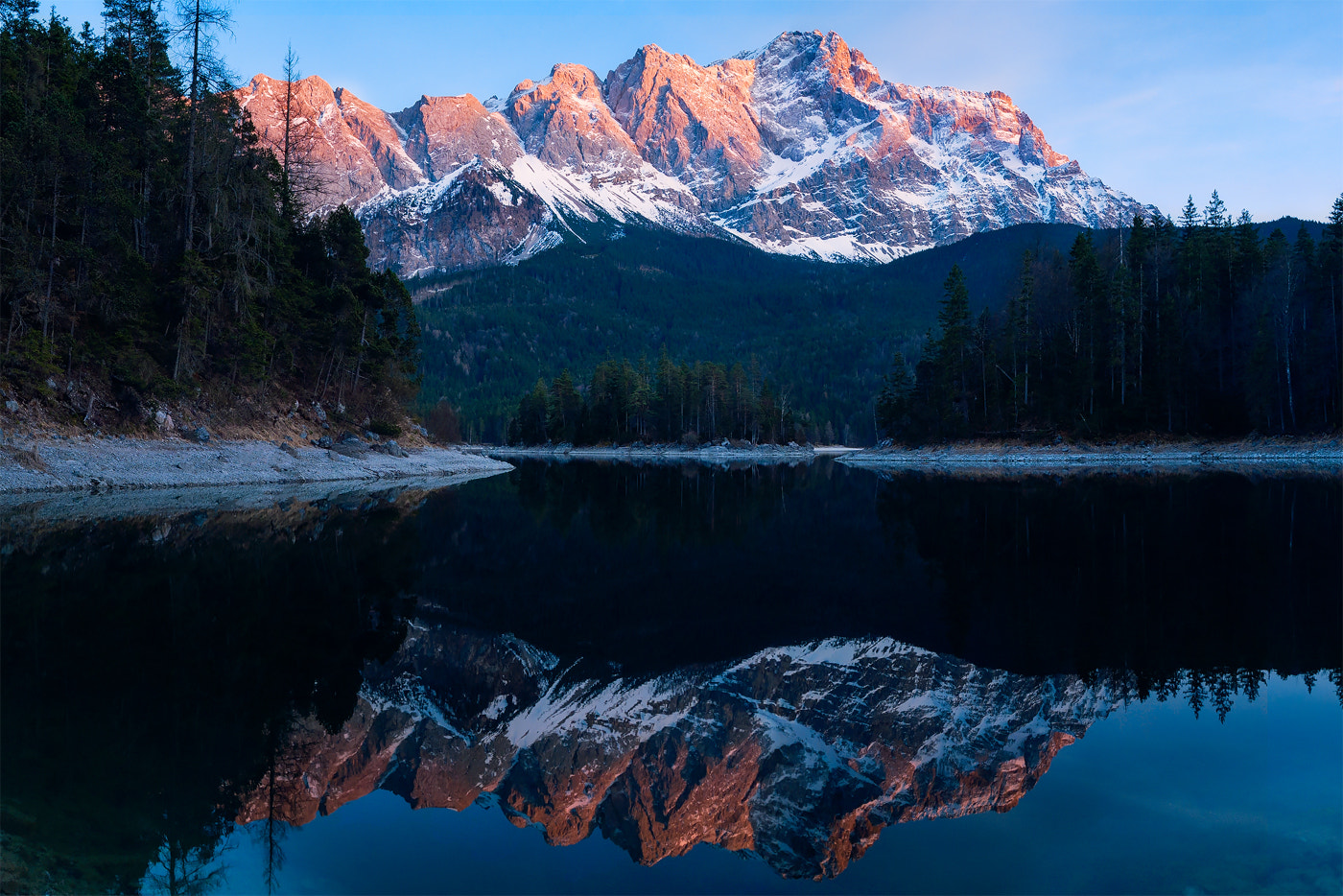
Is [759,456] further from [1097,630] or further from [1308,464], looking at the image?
[1097,630]

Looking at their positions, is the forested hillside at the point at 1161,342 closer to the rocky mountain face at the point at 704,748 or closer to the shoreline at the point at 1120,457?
the shoreline at the point at 1120,457

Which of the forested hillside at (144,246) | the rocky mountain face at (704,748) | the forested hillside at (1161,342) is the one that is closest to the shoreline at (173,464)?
the forested hillside at (144,246)

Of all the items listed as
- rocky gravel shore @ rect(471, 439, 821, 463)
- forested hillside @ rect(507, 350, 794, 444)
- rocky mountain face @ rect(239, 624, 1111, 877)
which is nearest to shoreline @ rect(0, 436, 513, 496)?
rocky mountain face @ rect(239, 624, 1111, 877)

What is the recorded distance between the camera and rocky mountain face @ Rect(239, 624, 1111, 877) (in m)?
6.49

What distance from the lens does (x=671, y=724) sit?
8.50 m

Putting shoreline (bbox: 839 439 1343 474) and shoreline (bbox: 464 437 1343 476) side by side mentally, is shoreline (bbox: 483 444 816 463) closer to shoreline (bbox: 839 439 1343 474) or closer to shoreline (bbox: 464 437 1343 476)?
shoreline (bbox: 464 437 1343 476)

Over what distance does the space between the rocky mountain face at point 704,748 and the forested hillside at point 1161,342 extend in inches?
2421

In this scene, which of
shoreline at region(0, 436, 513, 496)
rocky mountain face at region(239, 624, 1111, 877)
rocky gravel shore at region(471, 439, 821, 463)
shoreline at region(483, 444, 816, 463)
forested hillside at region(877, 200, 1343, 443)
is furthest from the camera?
rocky gravel shore at region(471, 439, 821, 463)

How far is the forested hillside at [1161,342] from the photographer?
2221 inches

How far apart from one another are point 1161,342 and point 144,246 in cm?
7572

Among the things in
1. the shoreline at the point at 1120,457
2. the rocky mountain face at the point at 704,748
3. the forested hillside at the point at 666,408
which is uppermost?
the forested hillside at the point at 666,408

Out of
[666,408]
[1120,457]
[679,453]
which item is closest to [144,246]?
[1120,457]

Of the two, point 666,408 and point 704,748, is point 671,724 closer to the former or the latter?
point 704,748

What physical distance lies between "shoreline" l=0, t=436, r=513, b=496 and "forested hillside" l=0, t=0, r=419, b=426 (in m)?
2.25
